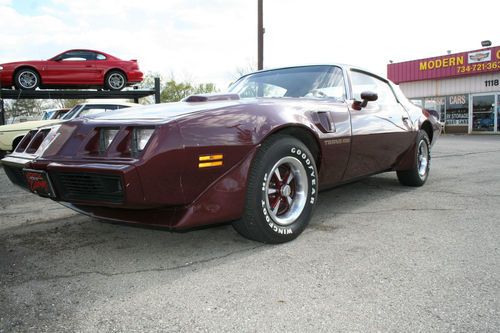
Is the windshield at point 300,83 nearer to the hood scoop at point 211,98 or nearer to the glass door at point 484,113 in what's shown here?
the hood scoop at point 211,98

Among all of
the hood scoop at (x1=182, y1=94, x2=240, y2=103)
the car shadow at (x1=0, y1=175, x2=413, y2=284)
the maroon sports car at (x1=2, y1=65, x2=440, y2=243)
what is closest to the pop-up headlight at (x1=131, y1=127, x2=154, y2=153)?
the maroon sports car at (x1=2, y1=65, x2=440, y2=243)

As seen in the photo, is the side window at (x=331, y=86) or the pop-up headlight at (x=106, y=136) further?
the side window at (x=331, y=86)

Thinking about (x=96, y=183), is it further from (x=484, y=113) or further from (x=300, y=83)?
(x=484, y=113)

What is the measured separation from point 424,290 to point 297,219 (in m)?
1.07

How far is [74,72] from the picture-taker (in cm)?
1159

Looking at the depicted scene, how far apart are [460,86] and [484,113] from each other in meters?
1.75

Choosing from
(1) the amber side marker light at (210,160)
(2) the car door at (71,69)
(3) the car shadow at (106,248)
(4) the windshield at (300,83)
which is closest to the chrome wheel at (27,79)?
(2) the car door at (71,69)

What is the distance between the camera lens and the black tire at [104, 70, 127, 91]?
11.9 meters

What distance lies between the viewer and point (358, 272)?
7.88ft

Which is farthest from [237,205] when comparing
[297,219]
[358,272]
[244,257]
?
[358,272]

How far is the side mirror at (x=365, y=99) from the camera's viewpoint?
3.71 m

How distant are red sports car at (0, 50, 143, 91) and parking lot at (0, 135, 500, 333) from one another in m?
8.63

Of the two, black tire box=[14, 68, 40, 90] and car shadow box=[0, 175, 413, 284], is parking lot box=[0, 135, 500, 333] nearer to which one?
car shadow box=[0, 175, 413, 284]

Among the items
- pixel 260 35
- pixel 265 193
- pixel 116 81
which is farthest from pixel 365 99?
pixel 260 35
